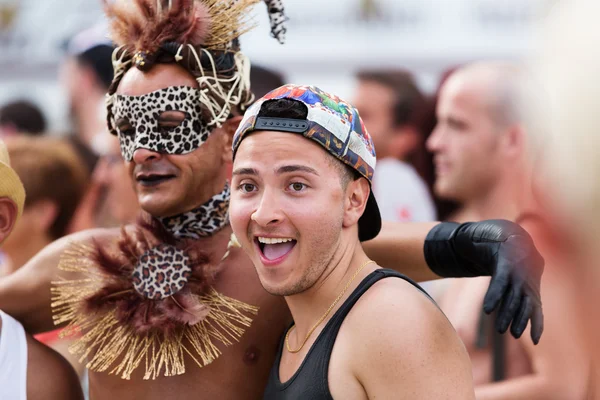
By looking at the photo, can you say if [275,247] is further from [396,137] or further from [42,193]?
[396,137]


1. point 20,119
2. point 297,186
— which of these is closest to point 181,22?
point 297,186

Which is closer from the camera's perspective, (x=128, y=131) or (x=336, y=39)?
(x=128, y=131)

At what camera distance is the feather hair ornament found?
2.53 m

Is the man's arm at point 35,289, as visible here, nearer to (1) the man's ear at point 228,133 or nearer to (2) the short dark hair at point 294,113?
(1) the man's ear at point 228,133

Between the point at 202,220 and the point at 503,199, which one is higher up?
the point at 202,220

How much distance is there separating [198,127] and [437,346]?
113 cm

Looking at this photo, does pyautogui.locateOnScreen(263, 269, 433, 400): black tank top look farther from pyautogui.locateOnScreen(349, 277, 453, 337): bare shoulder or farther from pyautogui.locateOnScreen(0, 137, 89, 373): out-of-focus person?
pyautogui.locateOnScreen(0, 137, 89, 373): out-of-focus person

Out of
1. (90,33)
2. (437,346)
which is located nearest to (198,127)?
(437,346)

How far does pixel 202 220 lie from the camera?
2.71 m

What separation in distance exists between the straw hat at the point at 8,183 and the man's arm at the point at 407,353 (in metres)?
1.34

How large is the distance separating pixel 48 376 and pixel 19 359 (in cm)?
12

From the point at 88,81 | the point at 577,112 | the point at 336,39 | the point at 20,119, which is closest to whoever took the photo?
the point at 577,112

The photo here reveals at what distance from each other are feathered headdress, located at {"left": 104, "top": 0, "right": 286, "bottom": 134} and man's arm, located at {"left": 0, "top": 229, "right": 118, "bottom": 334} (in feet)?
1.63

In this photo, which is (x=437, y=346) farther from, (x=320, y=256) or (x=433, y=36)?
(x=433, y=36)
